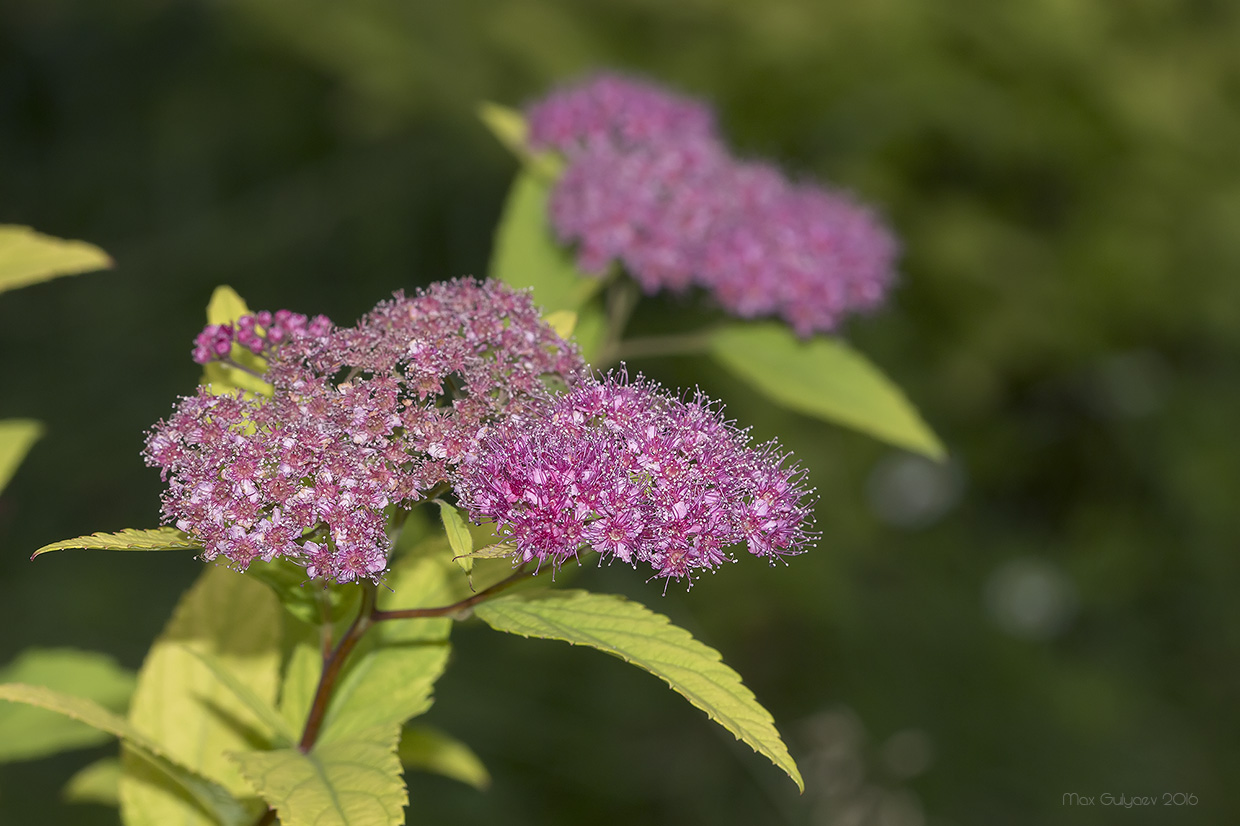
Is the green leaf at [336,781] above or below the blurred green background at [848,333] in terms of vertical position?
below

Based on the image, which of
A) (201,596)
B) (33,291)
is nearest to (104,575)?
(33,291)

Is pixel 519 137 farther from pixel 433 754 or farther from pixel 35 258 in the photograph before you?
pixel 433 754

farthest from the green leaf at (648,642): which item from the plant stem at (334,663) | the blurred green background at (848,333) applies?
the blurred green background at (848,333)

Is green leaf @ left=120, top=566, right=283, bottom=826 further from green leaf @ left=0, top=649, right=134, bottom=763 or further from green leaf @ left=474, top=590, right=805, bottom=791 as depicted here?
green leaf @ left=474, top=590, right=805, bottom=791

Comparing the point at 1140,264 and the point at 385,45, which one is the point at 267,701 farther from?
the point at 1140,264

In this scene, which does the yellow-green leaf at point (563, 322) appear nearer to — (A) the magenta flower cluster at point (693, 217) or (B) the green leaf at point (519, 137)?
(A) the magenta flower cluster at point (693, 217)

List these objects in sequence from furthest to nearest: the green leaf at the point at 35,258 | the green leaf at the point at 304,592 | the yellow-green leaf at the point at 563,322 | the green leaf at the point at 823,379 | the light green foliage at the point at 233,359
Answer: the green leaf at the point at 823,379
the green leaf at the point at 35,258
the yellow-green leaf at the point at 563,322
the light green foliage at the point at 233,359
the green leaf at the point at 304,592

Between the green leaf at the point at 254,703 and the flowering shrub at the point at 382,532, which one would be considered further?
the green leaf at the point at 254,703
